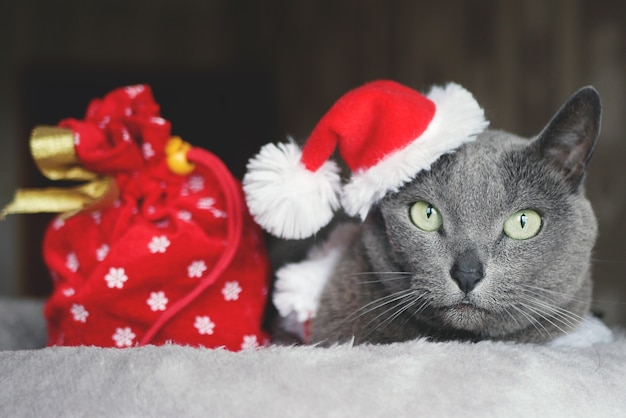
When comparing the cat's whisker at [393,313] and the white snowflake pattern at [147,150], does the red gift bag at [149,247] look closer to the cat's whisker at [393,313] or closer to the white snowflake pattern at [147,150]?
the white snowflake pattern at [147,150]

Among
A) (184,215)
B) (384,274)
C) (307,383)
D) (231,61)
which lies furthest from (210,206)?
(231,61)

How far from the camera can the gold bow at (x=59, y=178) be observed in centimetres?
100

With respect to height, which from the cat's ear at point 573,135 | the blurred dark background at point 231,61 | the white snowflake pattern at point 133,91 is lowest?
the blurred dark background at point 231,61

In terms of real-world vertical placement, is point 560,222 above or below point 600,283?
above

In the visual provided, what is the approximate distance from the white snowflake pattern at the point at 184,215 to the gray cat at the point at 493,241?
281 millimetres

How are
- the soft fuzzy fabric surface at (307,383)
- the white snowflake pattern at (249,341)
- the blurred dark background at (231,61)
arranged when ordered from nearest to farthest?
the soft fuzzy fabric surface at (307,383) → the white snowflake pattern at (249,341) → the blurred dark background at (231,61)

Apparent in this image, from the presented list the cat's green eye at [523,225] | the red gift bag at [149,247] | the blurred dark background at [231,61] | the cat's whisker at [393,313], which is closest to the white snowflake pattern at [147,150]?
the red gift bag at [149,247]

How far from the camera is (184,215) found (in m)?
1.02

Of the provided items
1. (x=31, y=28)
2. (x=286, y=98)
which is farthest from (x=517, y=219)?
(x=31, y=28)

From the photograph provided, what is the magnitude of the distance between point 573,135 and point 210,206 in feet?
1.74

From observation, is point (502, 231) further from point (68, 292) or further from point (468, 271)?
point (68, 292)

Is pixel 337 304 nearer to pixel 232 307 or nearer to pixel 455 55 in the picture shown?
pixel 232 307

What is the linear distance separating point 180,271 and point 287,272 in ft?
0.56

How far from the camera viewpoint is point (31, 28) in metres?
3.75
